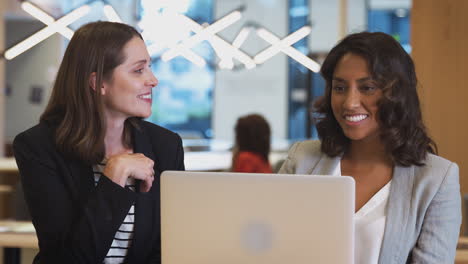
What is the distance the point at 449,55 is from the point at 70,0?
945 centimetres

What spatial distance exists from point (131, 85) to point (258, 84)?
11251 mm

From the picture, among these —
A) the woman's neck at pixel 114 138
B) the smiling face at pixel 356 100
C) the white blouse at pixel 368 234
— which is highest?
the smiling face at pixel 356 100

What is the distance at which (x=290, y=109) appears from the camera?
521 inches

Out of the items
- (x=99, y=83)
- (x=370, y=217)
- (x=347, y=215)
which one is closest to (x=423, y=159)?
(x=370, y=217)

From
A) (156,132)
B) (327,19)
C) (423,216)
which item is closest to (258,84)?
(327,19)

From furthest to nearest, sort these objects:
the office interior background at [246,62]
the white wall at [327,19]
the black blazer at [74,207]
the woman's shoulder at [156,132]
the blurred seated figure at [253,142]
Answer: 1. the white wall at [327,19]
2. the blurred seated figure at [253,142]
3. the office interior background at [246,62]
4. the woman's shoulder at [156,132]
5. the black blazer at [74,207]

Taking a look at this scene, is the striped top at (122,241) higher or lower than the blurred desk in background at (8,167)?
higher

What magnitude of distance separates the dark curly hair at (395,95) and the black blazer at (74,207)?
83 centimetres

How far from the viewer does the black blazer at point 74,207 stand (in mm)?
1979

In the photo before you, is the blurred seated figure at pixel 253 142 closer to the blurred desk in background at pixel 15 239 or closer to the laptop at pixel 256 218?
the blurred desk in background at pixel 15 239

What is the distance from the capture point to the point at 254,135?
17.3ft

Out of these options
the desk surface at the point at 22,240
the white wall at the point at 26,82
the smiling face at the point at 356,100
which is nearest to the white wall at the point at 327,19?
the white wall at the point at 26,82

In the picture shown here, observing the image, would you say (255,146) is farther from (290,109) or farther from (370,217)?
(290,109)

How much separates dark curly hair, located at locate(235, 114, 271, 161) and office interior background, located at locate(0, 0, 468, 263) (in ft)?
1.73
